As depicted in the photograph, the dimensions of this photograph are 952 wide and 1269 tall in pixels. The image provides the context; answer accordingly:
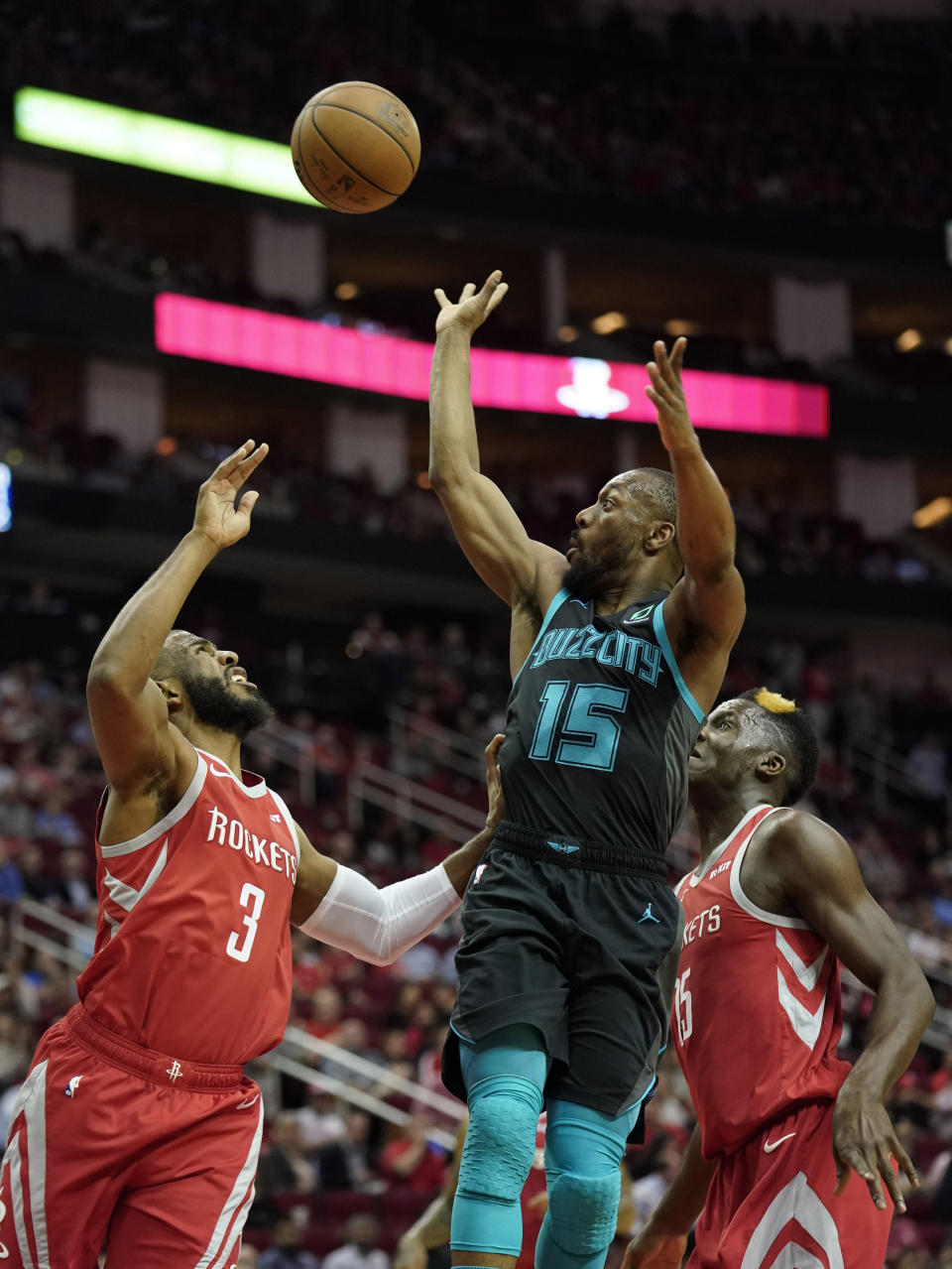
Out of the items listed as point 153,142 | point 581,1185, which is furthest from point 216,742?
point 153,142

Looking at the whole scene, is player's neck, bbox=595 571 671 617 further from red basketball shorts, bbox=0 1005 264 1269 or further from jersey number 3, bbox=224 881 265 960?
red basketball shorts, bbox=0 1005 264 1269

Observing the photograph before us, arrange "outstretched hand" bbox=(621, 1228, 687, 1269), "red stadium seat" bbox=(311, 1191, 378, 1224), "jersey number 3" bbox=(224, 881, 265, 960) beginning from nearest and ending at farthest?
"jersey number 3" bbox=(224, 881, 265, 960) → "outstretched hand" bbox=(621, 1228, 687, 1269) → "red stadium seat" bbox=(311, 1191, 378, 1224)

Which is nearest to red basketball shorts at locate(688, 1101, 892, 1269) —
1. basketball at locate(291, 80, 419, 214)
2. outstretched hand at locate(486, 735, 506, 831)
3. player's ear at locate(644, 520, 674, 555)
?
outstretched hand at locate(486, 735, 506, 831)

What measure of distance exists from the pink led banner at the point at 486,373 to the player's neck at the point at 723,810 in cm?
2259

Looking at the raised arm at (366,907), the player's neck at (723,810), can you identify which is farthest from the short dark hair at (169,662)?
the player's neck at (723,810)

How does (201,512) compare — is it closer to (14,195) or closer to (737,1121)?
(737,1121)

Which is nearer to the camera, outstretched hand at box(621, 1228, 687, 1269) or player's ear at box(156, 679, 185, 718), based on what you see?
outstretched hand at box(621, 1228, 687, 1269)

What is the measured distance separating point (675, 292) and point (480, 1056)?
31.6 meters

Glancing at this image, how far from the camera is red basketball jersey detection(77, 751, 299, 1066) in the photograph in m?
4.95

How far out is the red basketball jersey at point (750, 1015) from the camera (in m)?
5.01

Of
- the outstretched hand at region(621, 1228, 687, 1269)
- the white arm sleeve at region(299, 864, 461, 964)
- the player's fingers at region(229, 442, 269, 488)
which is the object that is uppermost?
the player's fingers at region(229, 442, 269, 488)

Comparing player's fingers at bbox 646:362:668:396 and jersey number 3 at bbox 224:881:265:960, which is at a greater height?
player's fingers at bbox 646:362:668:396

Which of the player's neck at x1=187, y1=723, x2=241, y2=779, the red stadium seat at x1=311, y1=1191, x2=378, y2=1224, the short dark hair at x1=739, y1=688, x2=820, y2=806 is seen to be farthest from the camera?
the red stadium seat at x1=311, y1=1191, x2=378, y2=1224

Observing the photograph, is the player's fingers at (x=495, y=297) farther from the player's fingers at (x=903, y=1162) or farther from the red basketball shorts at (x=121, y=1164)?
the player's fingers at (x=903, y=1162)
